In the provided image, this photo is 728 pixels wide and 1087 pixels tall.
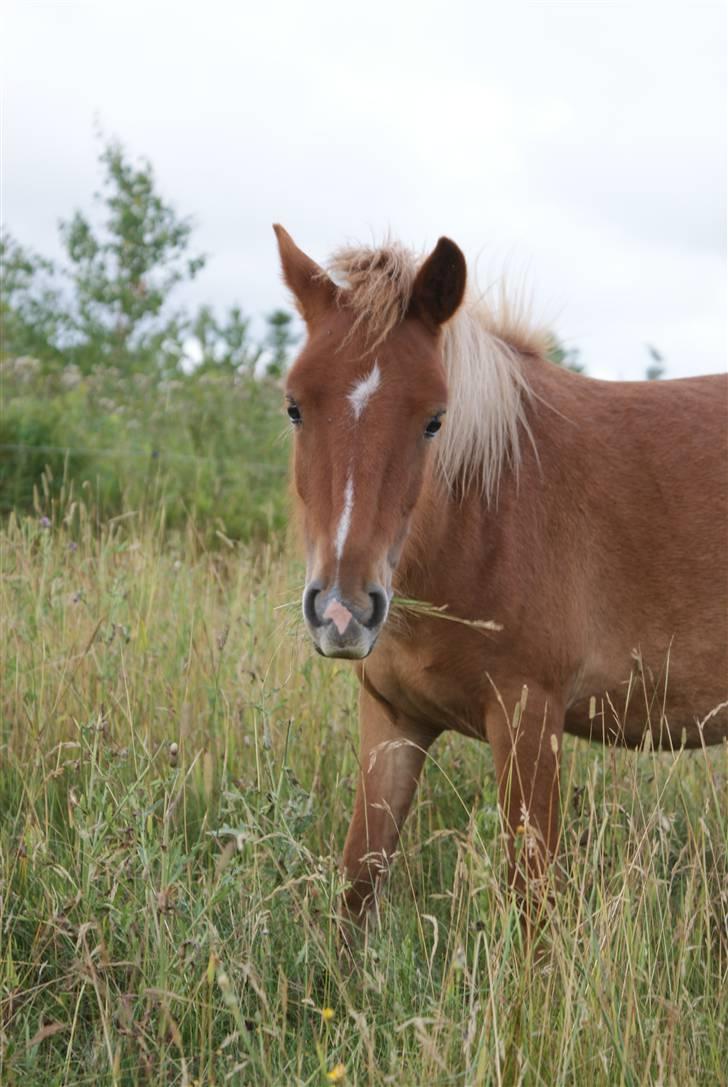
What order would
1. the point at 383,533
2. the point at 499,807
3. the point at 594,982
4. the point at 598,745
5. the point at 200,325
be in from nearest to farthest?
the point at 594,982
the point at 383,533
the point at 499,807
the point at 598,745
the point at 200,325

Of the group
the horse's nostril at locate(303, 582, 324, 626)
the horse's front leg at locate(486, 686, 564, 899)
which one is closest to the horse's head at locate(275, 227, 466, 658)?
the horse's nostril at locate(303, 582, 324, 626)

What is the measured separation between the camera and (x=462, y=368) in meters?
3.41

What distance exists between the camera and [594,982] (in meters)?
2.42

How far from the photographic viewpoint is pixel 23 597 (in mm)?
4707

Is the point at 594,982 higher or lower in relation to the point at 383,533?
lower

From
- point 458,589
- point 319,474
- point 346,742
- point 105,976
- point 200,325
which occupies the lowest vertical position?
point 105,976

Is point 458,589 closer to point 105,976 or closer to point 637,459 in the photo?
point 637,459

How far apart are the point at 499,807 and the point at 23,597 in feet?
7.49

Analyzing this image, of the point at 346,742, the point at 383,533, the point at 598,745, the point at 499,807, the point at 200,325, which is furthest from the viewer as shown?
the point at 200,325

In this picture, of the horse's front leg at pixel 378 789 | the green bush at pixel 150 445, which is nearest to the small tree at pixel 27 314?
the green bush at pixel 150 445

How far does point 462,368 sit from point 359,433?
623 millimetres

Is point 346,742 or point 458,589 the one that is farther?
Answer: point 346,742

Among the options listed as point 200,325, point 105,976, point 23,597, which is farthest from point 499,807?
point 200,325

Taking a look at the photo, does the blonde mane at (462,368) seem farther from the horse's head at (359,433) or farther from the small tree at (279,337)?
the small tree at (279,337)
